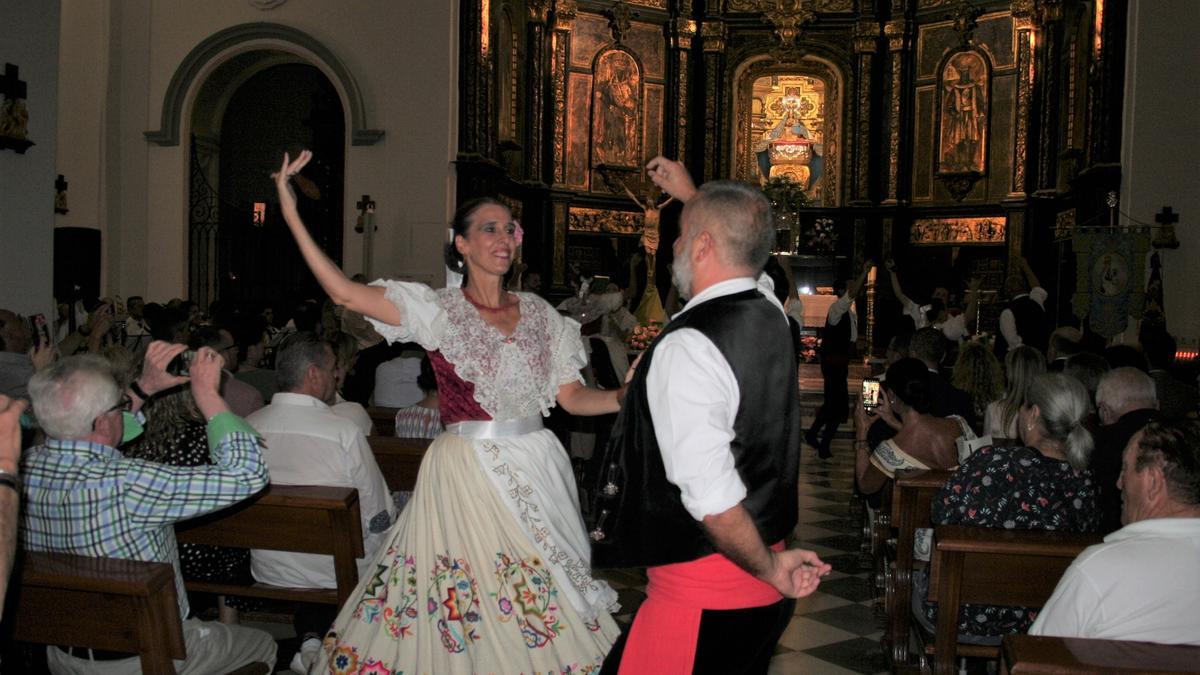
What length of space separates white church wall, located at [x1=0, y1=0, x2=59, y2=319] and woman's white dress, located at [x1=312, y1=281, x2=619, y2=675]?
4017mm

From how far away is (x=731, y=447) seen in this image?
223 cm

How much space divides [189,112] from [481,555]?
1206 centimetres

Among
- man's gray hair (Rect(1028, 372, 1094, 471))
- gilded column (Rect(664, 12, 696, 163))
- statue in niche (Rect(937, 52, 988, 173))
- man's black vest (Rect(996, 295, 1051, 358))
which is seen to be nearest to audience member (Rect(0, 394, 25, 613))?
man's gray hair (Rect(1028, 372, 1094, 471))

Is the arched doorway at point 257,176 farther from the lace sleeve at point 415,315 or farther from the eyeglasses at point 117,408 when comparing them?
the eyeglasses at point 117,408

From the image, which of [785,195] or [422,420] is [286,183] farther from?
[785,195]

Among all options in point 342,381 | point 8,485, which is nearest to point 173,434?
point 342,381

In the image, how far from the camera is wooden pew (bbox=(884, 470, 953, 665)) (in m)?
4.39

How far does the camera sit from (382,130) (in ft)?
43.1

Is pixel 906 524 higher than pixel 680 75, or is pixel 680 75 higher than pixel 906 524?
pixel 680 75

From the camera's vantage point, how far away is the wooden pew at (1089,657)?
2.22 m

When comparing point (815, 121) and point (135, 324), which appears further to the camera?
point (815, 121)

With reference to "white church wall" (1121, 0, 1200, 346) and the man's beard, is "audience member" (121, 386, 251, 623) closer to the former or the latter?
the man's beard

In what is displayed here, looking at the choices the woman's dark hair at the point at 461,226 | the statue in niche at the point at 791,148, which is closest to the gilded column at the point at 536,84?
the statue in niche at the point at 791,148

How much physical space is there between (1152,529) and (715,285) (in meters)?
1.16
